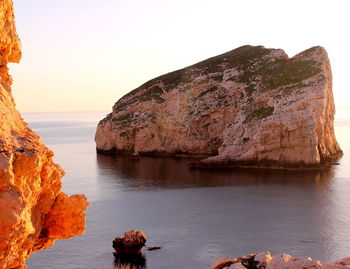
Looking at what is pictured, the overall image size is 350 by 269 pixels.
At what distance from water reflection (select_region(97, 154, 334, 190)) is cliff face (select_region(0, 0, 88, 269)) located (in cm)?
6202

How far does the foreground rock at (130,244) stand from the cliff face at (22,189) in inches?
1083

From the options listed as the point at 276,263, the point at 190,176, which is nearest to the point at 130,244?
the point at 276,263

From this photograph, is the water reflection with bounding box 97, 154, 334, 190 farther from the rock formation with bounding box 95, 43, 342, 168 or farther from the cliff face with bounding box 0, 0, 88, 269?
the cliff face with bounding box 0, 0, 88, 269

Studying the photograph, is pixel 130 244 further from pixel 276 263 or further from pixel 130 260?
pixel 276 263

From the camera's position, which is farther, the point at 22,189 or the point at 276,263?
the point at 276,263

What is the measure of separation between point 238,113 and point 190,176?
25640 mm

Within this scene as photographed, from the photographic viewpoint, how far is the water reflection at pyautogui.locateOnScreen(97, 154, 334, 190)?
258ft

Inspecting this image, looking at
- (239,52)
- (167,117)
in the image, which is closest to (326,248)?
(167,117)

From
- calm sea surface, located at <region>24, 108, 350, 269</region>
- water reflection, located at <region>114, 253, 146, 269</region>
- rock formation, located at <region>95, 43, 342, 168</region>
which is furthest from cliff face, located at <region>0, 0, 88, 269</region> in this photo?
rock formation, located at <region>95, 43, 342, 168</region>

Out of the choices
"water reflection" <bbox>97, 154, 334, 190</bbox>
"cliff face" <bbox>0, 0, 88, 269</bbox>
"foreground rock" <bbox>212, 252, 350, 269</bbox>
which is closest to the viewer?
"cliff face" <bbox>0, 0, 88, 269</bbox>

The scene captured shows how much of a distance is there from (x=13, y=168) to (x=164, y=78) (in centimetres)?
12836

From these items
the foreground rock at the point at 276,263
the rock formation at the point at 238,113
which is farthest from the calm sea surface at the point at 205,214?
the foreground rock at the point at 276,263

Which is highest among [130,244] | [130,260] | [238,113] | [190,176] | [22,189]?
Result: [238,113]

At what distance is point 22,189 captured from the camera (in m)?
12.7
